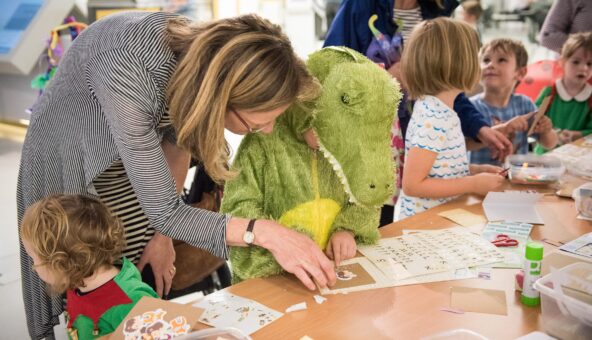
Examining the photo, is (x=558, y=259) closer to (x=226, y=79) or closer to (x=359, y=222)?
(x=359, y=222)

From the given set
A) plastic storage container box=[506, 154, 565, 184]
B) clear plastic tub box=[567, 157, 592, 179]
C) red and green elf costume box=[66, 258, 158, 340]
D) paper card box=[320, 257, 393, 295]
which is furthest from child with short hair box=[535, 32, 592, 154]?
red and green elf costume box=[66, 258, 158, 340]

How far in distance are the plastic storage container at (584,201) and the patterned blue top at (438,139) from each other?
1.15 feet

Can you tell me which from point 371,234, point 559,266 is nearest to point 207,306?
point 371,234

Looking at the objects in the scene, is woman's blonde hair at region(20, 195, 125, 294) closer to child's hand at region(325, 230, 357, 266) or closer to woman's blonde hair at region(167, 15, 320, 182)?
woman's blonde hair at region(167, 15, 320, 182)

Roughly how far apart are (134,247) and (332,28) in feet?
3.97

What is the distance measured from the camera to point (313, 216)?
49.5 inches

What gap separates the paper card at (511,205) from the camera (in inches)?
64.4

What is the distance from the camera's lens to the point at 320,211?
1266mm

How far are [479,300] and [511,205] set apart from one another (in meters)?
0.62

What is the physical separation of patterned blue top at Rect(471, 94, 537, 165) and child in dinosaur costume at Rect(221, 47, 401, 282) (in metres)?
1.38

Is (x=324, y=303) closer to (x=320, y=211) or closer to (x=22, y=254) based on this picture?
(x=320, y=211)

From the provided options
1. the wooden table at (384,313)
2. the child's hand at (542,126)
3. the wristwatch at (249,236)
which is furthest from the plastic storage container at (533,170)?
the wristwatch at (249,236)

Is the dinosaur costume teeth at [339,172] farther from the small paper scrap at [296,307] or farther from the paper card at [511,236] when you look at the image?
the paper card at [511,236]

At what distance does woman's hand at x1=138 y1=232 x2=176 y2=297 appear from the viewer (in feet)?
4.87
